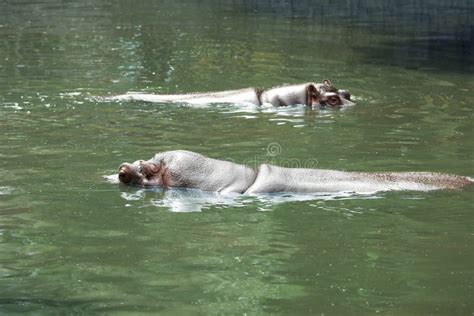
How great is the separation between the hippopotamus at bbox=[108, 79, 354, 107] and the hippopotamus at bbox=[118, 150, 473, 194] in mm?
4807

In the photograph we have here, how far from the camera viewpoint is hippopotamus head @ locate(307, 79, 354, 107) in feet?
49.0

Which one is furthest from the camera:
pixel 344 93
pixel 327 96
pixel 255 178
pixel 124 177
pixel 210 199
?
pixel 344 93

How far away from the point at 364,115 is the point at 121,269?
7113 mm

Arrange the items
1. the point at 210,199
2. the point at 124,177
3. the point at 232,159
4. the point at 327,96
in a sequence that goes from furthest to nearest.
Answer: the point at 327,96, the point at 232,159, the point at 124,177, the point at 210,199

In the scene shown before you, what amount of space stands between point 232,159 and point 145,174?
143cm

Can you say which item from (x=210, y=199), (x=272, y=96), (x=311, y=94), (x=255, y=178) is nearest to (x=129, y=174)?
(x=210, y=199)

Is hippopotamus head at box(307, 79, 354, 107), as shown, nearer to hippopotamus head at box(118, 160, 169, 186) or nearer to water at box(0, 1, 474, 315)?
water at box(0, 1, 474, 315)

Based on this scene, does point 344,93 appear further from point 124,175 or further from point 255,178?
point 124,175

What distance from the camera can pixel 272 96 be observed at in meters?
15.0

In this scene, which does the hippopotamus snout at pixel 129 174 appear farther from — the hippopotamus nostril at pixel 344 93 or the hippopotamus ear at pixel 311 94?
the hippopotamus nostril at pixel 344 93

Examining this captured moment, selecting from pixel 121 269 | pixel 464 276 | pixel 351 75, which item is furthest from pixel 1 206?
pixel 351 75

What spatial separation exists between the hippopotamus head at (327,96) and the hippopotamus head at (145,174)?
17.3 ft

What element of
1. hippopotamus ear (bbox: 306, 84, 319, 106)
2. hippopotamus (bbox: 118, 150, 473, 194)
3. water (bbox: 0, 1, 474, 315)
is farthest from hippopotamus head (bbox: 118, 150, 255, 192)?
hippopotamus ear (bbox: 306, 84, 319, 106)

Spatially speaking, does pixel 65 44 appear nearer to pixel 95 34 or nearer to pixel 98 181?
pixel 95 34
